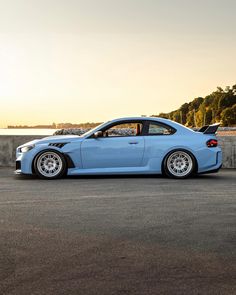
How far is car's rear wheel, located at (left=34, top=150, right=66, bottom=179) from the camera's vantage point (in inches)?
516

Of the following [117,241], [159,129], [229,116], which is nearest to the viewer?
[117,241]

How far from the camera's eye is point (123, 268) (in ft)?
16.0

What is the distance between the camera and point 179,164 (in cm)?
1320

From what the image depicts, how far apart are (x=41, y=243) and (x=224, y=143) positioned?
39.9ft

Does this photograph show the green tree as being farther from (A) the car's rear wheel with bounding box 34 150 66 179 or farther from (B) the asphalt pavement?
(B) the asphalt pavement

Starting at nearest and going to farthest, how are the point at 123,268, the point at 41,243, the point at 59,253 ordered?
the point at 123,268
the point at 59,253
the point at 41,243

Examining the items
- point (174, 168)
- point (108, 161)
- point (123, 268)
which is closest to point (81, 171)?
point (108, 161)

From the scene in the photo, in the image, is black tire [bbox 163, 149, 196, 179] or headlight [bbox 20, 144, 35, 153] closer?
black tire [bbox 163, 149, 196, 179]

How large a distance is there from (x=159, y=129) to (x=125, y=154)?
1023mm

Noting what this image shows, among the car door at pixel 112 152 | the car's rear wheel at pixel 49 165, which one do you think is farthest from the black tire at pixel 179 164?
the car's rear wheel at pixel 49 165

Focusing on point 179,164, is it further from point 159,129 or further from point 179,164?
point 159,129

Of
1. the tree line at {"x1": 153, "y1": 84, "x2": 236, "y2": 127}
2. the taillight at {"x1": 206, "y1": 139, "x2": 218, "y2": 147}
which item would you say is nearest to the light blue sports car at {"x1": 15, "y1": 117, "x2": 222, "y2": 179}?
the taillight at {"x1": 206, "y1": 139, "x2": 218, "y2": 147}

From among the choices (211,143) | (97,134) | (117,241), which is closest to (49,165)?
(97,134)

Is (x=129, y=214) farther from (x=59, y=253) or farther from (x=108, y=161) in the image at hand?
(x=108, y=161)
